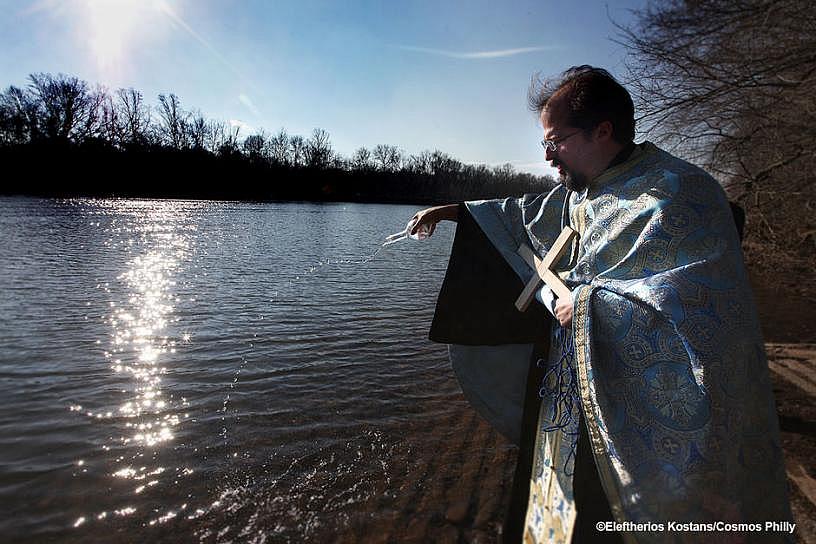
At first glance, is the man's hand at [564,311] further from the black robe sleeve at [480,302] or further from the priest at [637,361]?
the black robe sleeve at [480,302]

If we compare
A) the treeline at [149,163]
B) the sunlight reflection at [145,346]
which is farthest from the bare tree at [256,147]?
the sunlight reflection at [145,346]

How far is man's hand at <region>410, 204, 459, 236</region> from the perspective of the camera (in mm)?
2869

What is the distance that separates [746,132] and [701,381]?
12.2 metres

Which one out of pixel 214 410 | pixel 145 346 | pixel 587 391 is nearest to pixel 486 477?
pixel 587 391

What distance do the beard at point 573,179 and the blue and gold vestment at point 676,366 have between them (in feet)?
0.91

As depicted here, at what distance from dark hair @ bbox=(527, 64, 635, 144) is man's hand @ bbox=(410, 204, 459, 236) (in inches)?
38.9

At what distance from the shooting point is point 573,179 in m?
2.28

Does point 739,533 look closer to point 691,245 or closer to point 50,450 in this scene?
point 691,245

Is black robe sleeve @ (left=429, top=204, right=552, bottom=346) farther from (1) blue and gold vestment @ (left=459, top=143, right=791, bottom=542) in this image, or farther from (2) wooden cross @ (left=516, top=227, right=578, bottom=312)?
(1) blue and gold vestment @ (left=459, top=143, right=791, bottom=542)

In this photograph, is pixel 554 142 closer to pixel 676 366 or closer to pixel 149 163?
pixel 676 366

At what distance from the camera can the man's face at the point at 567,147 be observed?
7.10 ft

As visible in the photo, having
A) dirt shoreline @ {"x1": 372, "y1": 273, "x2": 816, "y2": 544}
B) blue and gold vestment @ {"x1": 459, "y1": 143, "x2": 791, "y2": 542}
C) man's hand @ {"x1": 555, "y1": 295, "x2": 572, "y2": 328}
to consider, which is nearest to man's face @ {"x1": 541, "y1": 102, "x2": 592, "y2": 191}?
blue and gold vestment @ {"x1": 459, "y1": 143, "x2": 791, "y2": 542}

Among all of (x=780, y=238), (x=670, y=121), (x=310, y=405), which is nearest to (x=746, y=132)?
(x=670, y=121)
